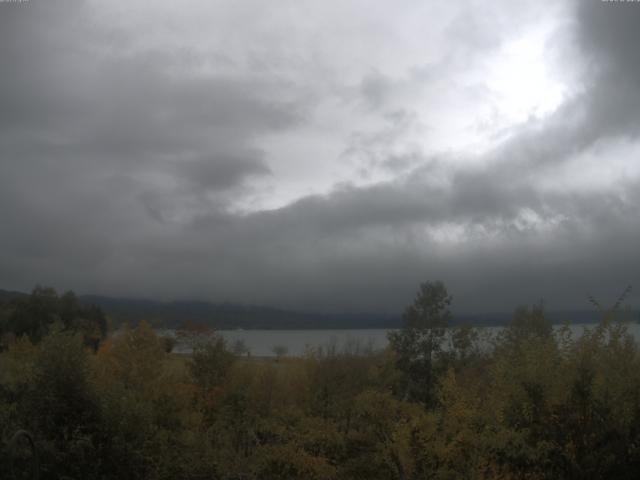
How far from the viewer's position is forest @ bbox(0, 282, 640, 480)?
18.2 m

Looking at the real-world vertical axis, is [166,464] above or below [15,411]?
below

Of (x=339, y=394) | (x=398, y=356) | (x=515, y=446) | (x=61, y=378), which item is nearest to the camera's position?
(x=515, y=446)

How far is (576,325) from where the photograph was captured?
72.9ft

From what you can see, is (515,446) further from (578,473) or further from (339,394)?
(339,394)

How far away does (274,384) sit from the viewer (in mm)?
42781

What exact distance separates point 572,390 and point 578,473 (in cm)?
216

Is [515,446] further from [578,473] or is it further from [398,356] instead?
[398,356]

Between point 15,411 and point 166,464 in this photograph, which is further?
point 166,464

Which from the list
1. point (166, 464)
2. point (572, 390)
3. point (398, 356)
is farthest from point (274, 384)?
point (572, 390)

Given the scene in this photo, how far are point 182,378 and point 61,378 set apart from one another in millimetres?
23075

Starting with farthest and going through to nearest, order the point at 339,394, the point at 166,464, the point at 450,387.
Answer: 1. the point at 339,394
2. the point at 166,464
3. the point at 450,387

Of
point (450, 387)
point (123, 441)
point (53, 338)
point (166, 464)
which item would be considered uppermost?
point (53, 338)

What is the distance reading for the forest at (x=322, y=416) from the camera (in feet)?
59.6

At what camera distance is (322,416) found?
36562 millimetres
